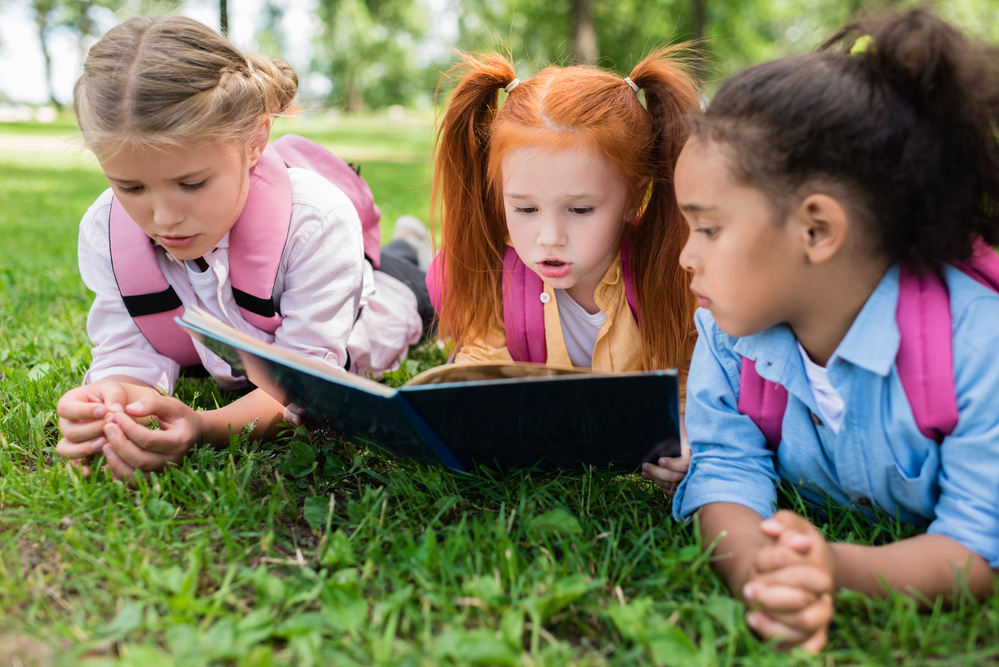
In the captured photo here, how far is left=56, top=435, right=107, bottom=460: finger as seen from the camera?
1.90 m

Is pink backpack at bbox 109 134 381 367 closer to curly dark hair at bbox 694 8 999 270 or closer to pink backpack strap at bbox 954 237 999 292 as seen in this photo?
curly dark hair at bbox 694 8 999 270

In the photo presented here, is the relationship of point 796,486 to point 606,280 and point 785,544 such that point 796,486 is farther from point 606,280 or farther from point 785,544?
point 606,280

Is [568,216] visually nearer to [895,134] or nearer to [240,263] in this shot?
[895,134]

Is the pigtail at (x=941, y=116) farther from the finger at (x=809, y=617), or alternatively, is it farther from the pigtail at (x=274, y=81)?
the pigtail at (x=274, y=81)

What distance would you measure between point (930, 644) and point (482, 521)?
939 millimetres

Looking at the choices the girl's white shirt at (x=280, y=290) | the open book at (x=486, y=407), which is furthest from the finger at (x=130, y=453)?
the girl's white shirt at (x=280, y=290)

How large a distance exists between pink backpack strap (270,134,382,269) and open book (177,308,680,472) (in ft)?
3.80

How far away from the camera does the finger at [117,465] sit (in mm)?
1871

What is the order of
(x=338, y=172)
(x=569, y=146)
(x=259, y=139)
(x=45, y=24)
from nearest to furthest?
(x=569, y=146)
(x=259, y=139)
(x=338, y=172)
(x=45, y=24)

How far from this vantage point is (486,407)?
1555 millimetres

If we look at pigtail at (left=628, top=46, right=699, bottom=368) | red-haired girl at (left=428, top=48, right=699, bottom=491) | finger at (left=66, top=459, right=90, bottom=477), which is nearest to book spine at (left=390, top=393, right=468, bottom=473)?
red-haired girl at (left=428, top=48, right=699, bottom=491)

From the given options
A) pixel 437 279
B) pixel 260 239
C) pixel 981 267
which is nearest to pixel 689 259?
pixel 981 267

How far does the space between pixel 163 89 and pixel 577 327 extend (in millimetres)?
1404

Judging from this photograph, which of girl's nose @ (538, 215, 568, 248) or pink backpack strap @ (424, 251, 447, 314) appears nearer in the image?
girl's nose @ (538, 215, 568, 248)
